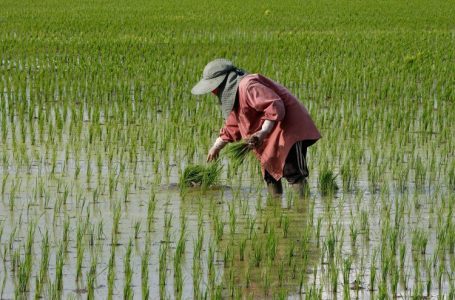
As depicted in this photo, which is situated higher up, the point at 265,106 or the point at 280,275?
the point at 265,106

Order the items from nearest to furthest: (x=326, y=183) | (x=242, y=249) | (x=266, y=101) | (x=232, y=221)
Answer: (x=242, y=249)
(x=232, y=221)
(x=266, y=101)
(x=326, y=183)

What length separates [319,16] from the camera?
20.0 metres

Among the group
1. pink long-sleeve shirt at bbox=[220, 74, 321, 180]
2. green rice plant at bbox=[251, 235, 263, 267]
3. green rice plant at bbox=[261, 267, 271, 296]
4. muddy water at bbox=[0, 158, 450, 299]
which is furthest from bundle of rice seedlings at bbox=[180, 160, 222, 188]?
green rice plant at bbox=[261, 267, 271, 296]

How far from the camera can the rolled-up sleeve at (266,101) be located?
18.5ft

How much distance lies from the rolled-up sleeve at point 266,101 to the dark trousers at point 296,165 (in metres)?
0.33

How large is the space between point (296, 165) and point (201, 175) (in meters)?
0.59

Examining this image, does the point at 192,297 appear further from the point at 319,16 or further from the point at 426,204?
the point at 319,16

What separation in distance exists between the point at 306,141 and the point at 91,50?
820 cm

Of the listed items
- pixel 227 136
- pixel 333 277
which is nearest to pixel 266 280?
pixel 333 277

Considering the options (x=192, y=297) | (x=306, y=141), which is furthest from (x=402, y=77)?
(x=192, y=297)

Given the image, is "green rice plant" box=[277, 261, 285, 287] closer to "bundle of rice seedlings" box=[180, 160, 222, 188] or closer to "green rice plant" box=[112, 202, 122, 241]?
"green rice plant" box=[112, 202, 122, 241]

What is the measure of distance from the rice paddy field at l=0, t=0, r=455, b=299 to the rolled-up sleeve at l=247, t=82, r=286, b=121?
53 centimetres

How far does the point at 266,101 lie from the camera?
→ 565 centimetres

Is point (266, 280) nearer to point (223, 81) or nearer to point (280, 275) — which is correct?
point (280, 275)
